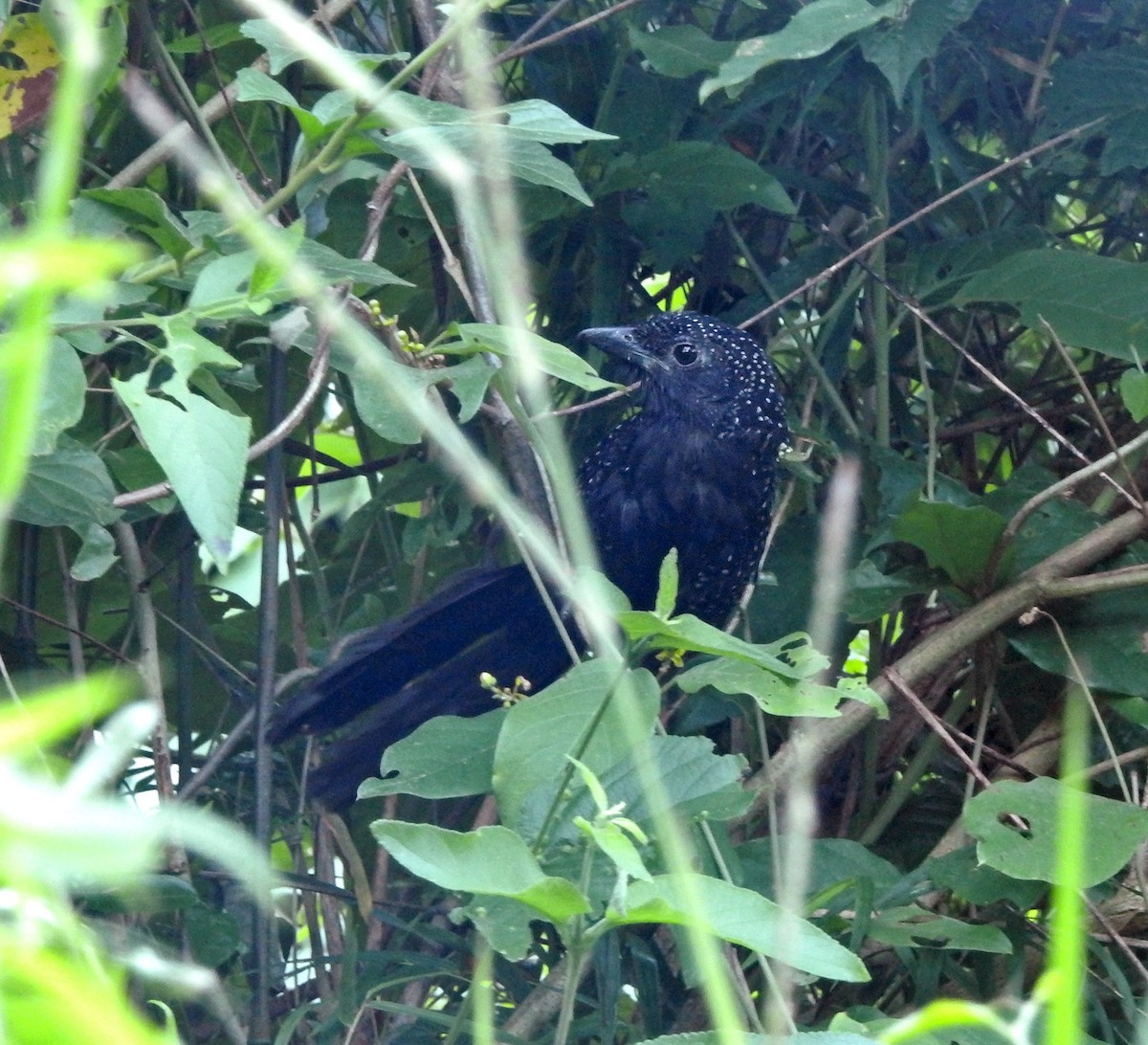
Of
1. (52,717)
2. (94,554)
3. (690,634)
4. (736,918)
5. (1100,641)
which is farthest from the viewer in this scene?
(1100,641)

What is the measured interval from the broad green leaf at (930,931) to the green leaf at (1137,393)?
2.45 ft

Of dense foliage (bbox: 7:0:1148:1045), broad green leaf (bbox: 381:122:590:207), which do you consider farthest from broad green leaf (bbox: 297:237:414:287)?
broad green leaf (bbox: 381:122:590:207)

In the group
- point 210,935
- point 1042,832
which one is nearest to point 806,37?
point 1042,832

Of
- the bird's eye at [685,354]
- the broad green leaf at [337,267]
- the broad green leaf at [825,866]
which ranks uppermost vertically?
the broad green leaf at [337,267]

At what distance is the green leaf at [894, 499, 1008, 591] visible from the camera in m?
2.02

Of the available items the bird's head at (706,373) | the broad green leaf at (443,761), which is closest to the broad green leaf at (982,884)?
the broad green leaf at (443,761)

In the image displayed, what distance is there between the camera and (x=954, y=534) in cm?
204

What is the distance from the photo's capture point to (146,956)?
416 millimetres

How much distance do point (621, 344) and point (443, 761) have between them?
51.9 inches

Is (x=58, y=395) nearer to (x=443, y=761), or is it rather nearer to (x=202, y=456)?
(x=202, y=456)

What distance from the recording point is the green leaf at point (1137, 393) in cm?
196

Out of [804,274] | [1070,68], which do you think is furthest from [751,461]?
[1070,68]

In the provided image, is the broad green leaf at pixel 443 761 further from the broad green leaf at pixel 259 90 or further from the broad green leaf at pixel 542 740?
the broad green leaf at pixel 259 90

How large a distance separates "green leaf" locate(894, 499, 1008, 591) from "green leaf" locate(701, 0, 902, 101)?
2.15 feet
